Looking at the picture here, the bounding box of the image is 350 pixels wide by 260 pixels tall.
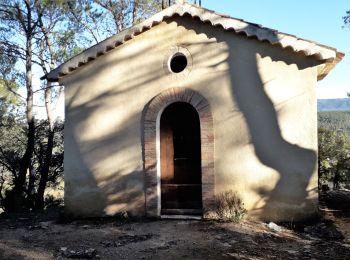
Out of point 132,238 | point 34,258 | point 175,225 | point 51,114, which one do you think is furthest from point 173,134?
point 51,114

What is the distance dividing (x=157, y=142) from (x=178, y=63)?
185 cm

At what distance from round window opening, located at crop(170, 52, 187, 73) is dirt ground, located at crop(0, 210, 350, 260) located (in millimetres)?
3359

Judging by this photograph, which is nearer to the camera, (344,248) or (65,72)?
(344,248)

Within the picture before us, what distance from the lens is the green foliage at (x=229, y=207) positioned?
820 cm

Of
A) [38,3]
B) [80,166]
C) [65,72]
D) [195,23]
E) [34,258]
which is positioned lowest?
[34,258]

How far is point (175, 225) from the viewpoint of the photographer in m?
8.16

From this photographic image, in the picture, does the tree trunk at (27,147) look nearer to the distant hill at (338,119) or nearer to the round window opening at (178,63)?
the round window opening at (178,63)

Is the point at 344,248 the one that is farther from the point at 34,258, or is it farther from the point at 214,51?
the point at 34,258

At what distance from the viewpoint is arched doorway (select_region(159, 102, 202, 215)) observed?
8906mm

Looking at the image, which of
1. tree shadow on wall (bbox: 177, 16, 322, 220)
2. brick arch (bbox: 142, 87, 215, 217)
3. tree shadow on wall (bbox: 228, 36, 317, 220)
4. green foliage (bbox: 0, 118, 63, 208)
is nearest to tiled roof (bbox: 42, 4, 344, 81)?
tree shadow on wall (bbox: 177, 16, 322, 220)

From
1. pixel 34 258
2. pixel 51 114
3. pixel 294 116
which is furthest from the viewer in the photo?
pixel 51 114

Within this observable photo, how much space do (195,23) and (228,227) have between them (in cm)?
438

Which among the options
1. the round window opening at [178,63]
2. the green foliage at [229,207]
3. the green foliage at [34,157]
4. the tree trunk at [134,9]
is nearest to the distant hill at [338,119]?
the tree trunk at [134,9]

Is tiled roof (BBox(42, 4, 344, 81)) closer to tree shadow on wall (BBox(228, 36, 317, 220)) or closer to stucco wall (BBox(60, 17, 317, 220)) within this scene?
stucco wall (BBox(60, 17, 317, 220))
